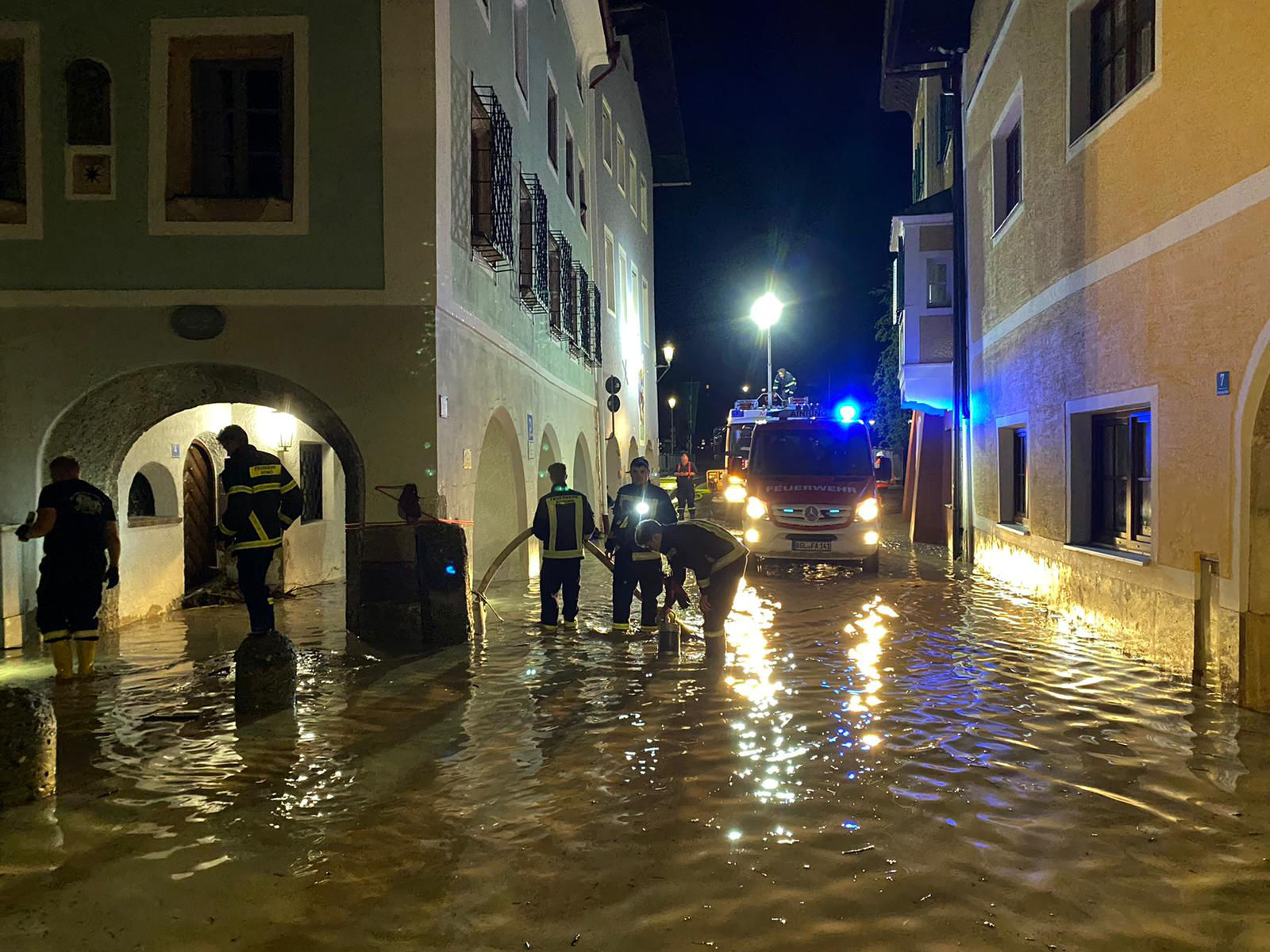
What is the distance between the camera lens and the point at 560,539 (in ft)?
32.2

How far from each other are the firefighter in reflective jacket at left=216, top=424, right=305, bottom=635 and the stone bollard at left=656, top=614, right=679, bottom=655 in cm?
316

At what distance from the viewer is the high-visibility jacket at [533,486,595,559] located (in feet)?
32.2

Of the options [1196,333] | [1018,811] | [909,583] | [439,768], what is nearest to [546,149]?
[909,583]

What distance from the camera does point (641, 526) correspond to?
8.27 meters

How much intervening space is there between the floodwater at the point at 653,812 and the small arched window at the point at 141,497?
3.50 meters

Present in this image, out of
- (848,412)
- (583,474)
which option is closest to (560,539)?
(848,412)

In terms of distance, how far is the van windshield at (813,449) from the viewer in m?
15.2

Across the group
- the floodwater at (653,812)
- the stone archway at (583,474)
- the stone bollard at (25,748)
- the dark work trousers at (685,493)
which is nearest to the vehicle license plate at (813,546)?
the floodwater at (653,812)

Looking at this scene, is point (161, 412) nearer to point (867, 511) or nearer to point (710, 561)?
point (710, 561)

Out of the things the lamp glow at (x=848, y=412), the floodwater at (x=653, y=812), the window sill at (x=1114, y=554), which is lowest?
the floodwater at (x=653, y=812)

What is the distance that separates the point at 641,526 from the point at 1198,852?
485cm

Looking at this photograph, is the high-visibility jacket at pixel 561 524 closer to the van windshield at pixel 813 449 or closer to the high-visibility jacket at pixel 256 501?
the high-visibility jacket at pixel 256 501

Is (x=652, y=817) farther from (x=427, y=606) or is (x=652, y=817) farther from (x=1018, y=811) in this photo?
(x=427, y=606)

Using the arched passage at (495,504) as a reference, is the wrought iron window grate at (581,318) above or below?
above
